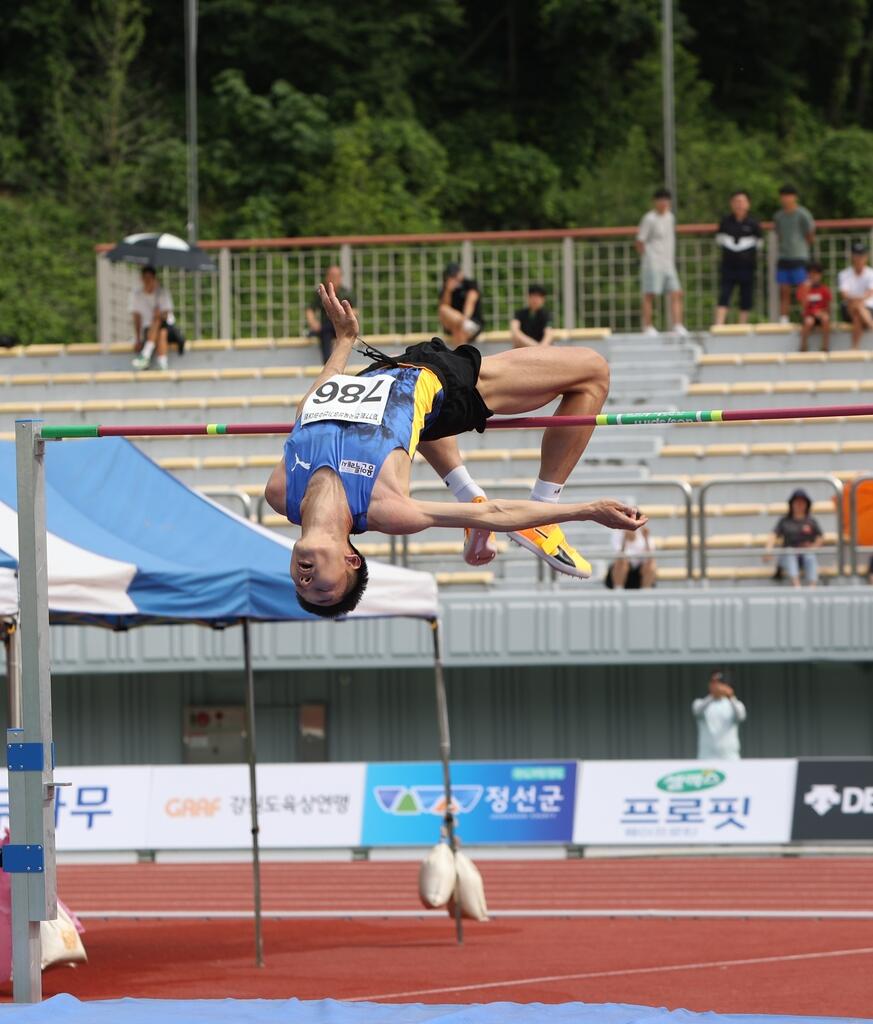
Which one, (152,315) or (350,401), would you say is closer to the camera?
(350,401)

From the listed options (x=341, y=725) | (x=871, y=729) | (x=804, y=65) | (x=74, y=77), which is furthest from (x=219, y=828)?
(x=804, y=65)

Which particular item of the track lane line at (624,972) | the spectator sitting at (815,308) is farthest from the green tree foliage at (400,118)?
the track lane line at (624,972)

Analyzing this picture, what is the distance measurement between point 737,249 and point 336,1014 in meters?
12.7

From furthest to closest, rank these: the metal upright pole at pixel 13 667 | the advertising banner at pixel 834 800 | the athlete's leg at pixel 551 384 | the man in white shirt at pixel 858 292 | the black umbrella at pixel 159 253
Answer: the black umbrella at pixel 159 253
the man in white shirt at pixel 858 292
the advertising banner at pixel 834 800
the metal upright pole at pixel 13 667
the athlete's leg at pixel 551 384

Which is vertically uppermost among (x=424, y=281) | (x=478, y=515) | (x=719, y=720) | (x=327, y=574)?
(x=424, y=281)

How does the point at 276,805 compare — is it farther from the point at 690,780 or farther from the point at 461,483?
the point at 461,483

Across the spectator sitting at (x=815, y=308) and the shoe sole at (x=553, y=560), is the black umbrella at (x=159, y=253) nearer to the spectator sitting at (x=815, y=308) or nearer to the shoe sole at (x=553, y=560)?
the spectator sitting at (x=815, y=308)

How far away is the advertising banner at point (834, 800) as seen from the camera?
13523 millimetres

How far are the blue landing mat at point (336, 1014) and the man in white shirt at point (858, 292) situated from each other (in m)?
11.9

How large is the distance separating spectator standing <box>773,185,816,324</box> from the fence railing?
334 millimetres

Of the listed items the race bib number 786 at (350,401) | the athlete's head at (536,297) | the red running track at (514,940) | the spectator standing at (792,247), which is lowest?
the red running track at (514,940)

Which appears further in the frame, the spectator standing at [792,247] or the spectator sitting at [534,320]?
the spectator standing at [792,247]

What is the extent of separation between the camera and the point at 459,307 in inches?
693

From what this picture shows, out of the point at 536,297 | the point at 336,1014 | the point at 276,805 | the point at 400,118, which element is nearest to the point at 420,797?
the point at 276,805
